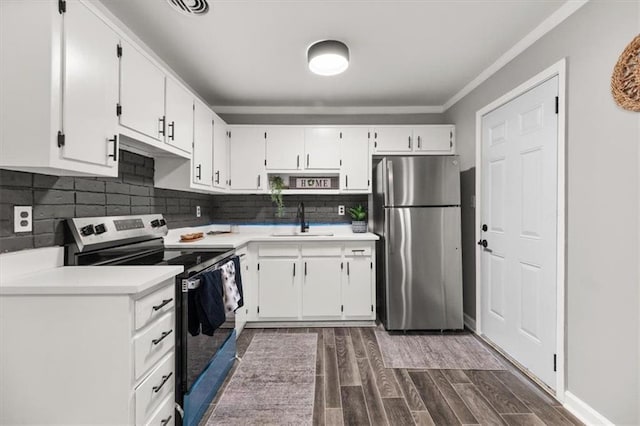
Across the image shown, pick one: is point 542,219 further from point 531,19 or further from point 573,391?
point 531,19

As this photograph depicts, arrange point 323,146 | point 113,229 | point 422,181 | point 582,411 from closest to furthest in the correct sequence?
1. point 582,411
2. point 113,229
3. point 422,181
4. point 323,146

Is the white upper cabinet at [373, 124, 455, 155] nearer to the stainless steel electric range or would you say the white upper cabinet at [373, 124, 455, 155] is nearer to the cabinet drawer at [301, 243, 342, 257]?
the cabinet drawer at [301, 243, 342, 257]

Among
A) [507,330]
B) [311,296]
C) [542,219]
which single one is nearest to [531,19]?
[542,219]

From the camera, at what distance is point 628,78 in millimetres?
1454

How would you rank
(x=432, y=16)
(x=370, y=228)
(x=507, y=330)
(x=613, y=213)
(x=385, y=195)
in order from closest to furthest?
(x=613, y=213) < (x=432, y=16) < (x=507, y=330) < (x=385, y=195) < (x=370, y=228)

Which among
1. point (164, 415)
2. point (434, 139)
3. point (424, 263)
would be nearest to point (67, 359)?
point (164, 415)

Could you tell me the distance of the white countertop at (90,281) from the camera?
1165mm

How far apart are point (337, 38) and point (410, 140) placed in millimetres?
1578

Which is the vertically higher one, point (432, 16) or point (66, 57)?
point (432, 16)

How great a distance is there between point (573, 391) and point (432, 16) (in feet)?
8.16

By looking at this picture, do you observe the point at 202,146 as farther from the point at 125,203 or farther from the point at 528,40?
the point at 528,40

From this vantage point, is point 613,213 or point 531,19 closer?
point 613,213

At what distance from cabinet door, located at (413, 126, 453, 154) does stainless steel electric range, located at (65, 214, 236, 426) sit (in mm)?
2407

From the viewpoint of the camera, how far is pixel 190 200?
3131 millimetres
